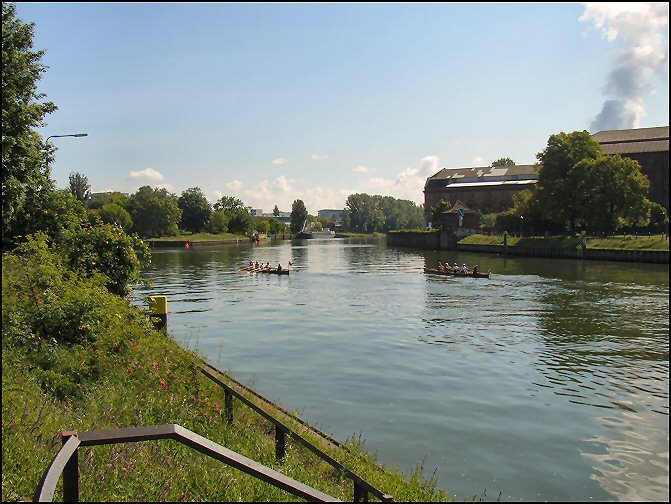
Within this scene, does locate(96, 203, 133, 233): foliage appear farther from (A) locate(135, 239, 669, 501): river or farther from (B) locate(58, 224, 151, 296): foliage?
(B) locate(58, 224, 151, 296): foliage

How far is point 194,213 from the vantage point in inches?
7018

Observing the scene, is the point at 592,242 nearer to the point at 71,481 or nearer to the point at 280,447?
the point at 280,447

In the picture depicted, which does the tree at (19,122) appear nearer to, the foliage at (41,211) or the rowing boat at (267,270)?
the foliage at (41,211)

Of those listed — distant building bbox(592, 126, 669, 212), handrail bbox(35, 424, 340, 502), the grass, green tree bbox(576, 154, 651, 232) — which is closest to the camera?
handrail bbox(35, 424, 340, 502)

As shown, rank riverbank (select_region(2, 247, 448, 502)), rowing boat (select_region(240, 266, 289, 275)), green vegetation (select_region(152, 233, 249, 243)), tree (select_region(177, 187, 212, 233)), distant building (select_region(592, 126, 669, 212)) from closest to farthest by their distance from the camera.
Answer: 1. riverbank (select_region(2, 247, 448, 502))
2. rowing boat (select_region(240, 266, 289, 275))
3. distant building (select_region(592, 126, 669, 212))
4. green vegetation (select_region(152, 233, 249, 243))
5. tree (select_region(177, 187, 212, 233))

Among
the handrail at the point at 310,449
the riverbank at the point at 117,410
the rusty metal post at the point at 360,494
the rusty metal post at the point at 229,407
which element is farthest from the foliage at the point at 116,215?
the rusty metal post at the point at 360,494

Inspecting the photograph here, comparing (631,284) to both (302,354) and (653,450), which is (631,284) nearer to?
(302,354)

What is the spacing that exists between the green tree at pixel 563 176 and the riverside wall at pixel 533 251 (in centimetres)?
612

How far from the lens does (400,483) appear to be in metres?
9.33

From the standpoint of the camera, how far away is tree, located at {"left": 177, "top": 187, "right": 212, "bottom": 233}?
178250 millimetres

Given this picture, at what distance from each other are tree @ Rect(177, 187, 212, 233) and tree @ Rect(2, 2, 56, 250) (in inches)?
5926

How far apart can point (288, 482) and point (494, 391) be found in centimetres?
1517

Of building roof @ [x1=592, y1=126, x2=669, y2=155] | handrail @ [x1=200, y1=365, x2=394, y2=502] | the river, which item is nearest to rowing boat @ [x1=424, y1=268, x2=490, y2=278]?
the river

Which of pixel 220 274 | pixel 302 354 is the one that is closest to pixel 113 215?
pixel 220 274
